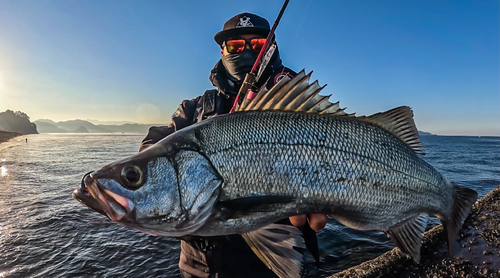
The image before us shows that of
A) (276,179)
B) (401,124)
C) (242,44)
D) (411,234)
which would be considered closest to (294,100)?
(276,179)

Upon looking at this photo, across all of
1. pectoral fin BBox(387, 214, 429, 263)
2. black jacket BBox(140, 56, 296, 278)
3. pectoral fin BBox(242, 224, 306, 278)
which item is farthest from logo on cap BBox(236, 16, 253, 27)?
pectoral fin BBox(387, 214, 429, 263)

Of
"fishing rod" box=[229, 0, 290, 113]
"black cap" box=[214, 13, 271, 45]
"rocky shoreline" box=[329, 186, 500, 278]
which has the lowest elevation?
"rocky shoreline" box=[329, 186, 500, 278]

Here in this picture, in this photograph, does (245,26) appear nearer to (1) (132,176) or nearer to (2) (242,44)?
(2) (242,44)

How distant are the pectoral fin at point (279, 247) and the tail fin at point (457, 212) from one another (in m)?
1.48

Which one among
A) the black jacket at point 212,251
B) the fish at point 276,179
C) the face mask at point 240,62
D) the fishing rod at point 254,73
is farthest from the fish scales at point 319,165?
the face mask at point 240,62

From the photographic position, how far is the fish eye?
1.76m

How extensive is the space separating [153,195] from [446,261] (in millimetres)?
3884

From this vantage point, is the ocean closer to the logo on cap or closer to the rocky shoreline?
the rocky shoreline

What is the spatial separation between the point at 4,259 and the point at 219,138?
31.3ft

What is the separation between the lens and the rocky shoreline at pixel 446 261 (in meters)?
3.28

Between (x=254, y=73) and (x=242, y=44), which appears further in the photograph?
(x=242, y=44)

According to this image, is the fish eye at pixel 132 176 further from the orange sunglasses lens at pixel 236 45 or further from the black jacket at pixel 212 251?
the orange sunglasses lens at pixel 236 45

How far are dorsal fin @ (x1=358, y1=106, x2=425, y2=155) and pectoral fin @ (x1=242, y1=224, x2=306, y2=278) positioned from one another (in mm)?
1181

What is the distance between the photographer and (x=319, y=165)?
1.90 m
